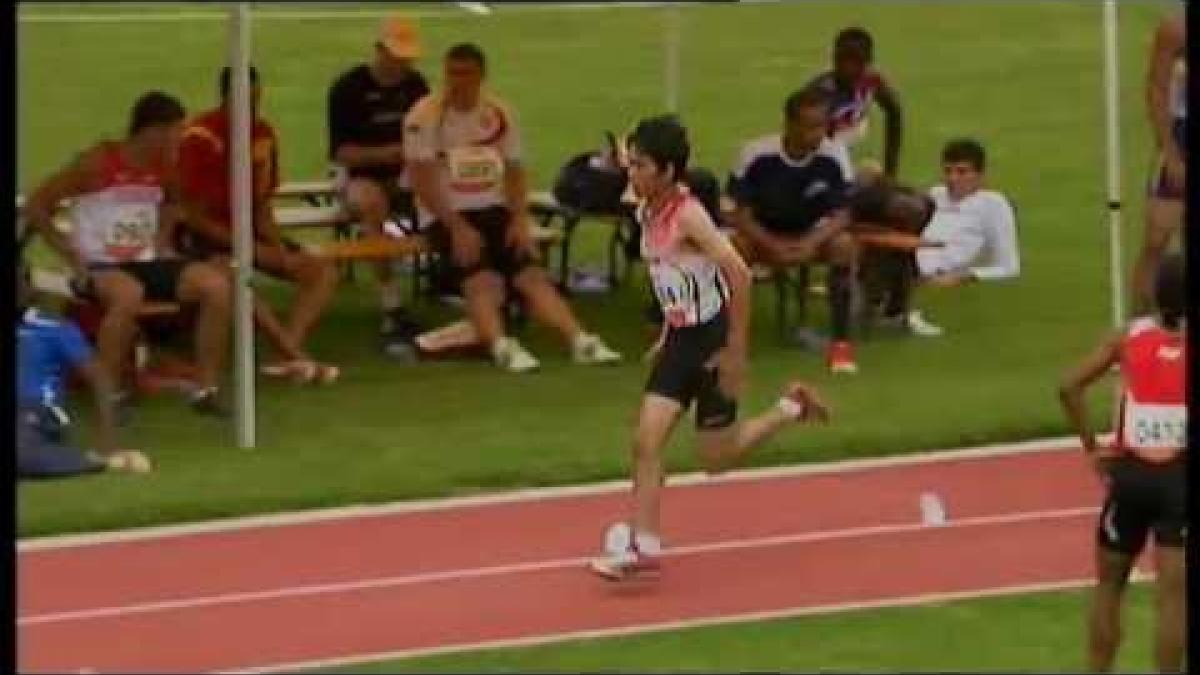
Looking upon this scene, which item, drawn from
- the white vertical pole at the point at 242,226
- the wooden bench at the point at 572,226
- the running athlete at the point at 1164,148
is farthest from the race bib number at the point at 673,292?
the wooden bench at the point at 572,226

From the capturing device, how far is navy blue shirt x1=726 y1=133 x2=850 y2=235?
1648 centimetres

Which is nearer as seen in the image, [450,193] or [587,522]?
[587,522]

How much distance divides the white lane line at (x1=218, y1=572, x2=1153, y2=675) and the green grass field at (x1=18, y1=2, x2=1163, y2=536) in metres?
2.14

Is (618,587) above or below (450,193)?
below

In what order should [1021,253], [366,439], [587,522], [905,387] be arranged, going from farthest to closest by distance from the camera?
[1021,253]
[905,387]
[366,439]
[587,522]

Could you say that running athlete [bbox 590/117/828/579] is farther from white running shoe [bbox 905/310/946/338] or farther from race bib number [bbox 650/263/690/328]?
white running shoe [bbox 905/310/946/338]

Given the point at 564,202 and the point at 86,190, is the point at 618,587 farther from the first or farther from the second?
the point at 564,202

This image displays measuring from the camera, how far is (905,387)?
1559cm

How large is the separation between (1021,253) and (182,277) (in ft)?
22.0

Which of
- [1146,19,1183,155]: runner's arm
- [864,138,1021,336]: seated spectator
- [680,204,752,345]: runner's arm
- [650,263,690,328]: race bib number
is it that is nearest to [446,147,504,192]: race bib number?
[864,138,1021,336]: seated spectator

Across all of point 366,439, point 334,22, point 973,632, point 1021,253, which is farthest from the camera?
point 334,22

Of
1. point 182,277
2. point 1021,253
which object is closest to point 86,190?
point 182,277

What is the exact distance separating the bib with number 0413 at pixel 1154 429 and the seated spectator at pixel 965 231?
7.79 m

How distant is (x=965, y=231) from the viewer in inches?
707
